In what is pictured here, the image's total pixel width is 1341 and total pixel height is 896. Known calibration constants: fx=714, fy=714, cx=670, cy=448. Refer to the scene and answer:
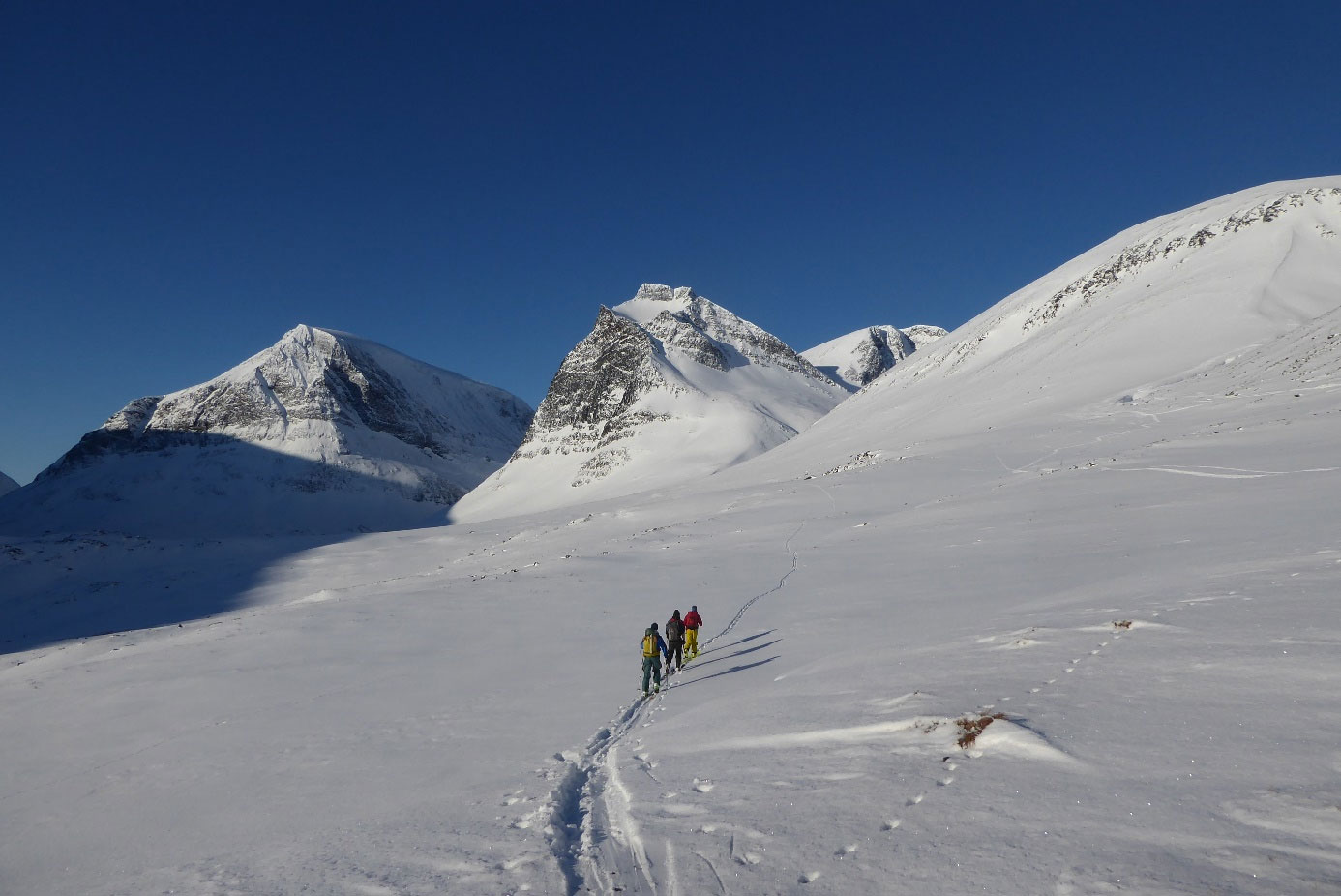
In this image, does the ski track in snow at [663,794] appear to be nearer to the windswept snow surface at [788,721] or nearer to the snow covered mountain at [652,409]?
the windswept snow surface at [788,721]

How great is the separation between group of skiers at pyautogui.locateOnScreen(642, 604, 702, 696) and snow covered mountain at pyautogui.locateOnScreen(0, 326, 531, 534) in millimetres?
134244

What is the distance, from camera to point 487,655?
1508 cm

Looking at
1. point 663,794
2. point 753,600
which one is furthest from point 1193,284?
point 663,794

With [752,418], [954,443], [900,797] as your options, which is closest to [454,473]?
[752,418]

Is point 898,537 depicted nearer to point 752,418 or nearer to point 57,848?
point 57,848

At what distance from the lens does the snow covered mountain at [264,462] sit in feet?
464

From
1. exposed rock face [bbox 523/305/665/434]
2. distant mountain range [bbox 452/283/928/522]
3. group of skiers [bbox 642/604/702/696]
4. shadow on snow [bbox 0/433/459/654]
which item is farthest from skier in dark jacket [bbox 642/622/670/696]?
exposed rock face [bbox 523/305/665/434]

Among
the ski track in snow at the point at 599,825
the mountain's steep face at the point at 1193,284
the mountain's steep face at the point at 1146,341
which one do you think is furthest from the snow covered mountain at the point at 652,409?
the ski track in snow at the point at 599,825

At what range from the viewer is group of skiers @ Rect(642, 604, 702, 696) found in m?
12.1

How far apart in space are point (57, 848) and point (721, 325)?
16467cm

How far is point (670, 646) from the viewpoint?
1341 cm

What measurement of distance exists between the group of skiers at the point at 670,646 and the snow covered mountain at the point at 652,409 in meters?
81.7

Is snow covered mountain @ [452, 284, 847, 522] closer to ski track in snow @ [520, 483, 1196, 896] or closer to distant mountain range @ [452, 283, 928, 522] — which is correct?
distant mountain range @ [452, 283, 928, 522]

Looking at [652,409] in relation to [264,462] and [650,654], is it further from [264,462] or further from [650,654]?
[650,654]
